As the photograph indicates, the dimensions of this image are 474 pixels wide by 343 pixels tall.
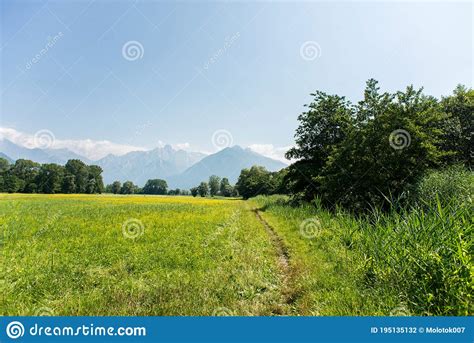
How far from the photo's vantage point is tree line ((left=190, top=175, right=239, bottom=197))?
4975 inches

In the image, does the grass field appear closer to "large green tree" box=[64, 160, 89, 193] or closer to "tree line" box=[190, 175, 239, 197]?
"large green tree" box=[64, 160, 89, 193]

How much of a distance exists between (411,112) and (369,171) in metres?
4.25

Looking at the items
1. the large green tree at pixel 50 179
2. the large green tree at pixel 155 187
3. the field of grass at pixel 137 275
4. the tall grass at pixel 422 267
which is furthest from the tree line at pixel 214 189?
the tall grass at pixel 422 267

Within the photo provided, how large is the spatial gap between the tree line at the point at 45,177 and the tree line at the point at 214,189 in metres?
51.9

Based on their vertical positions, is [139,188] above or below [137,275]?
above

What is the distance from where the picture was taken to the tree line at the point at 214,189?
126375mm

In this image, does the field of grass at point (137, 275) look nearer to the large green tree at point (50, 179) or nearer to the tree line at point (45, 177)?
the large green tree at point (50, 179)

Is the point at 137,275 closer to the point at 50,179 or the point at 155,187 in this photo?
the point at 50,179

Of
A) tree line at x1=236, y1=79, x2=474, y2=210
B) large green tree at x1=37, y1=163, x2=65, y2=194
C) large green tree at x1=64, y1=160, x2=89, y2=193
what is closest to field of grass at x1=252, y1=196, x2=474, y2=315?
tree line at x1=236, y1=79, x2=474, y2=210

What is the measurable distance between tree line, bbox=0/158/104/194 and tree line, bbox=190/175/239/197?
51885 millimetres

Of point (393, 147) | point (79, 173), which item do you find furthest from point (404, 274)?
point (79, 173)

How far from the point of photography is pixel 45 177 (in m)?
75.1

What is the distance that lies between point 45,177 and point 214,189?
74.1m

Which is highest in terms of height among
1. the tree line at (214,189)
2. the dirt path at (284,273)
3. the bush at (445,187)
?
the tree line at (214,189)
